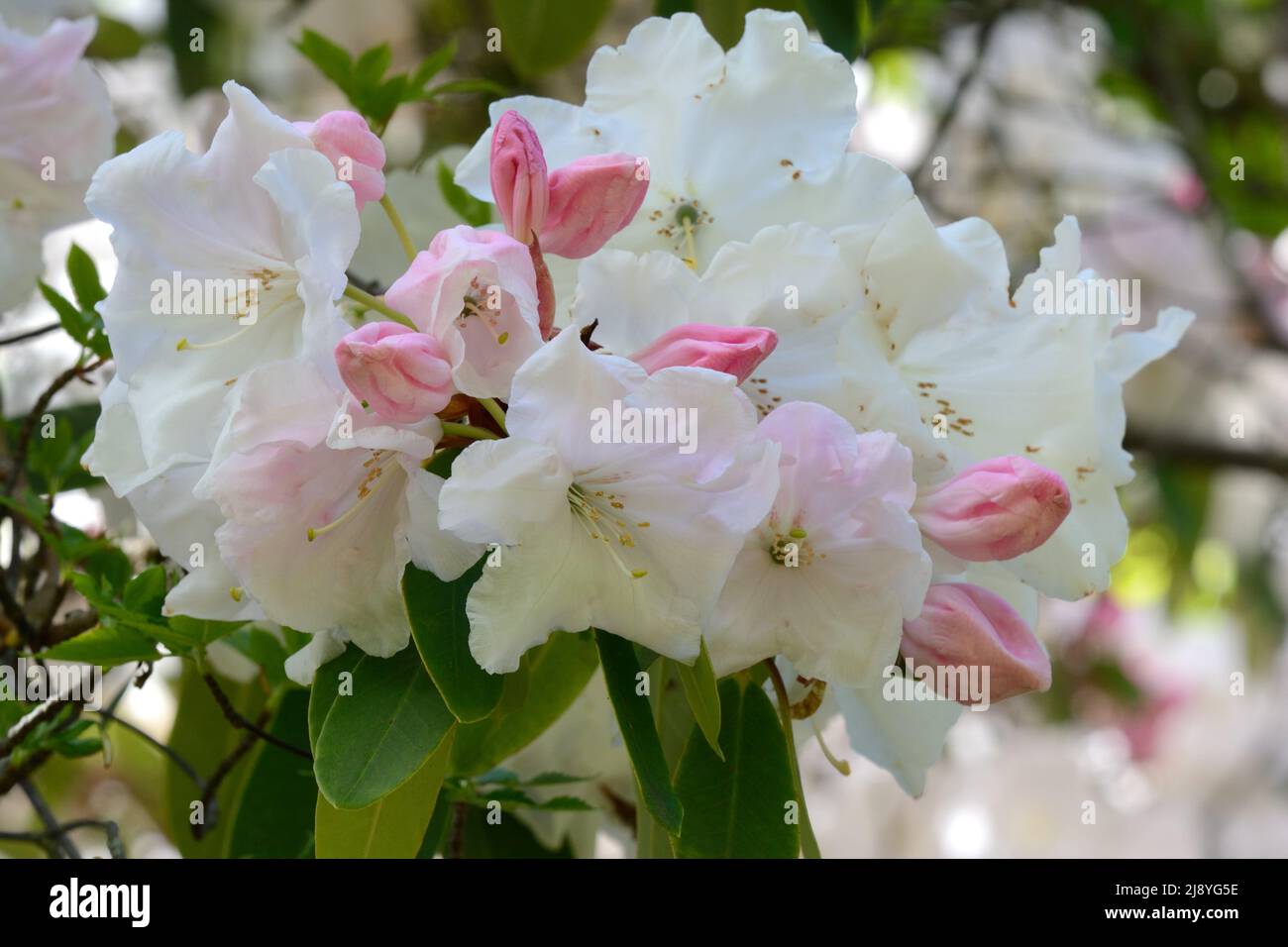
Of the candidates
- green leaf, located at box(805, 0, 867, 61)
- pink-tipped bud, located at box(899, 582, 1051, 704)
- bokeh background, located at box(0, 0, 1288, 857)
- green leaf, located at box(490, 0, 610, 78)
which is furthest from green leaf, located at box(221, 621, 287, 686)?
bokeh background, located at box(0, 0, 1288, 857)

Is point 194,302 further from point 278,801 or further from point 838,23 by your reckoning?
point 838,23

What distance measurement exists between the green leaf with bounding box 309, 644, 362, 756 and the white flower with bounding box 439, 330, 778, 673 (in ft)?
0.32

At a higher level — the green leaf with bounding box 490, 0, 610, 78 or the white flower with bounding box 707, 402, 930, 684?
the green leaf with bounding box 490, 0, 610, 78

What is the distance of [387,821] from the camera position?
2.38 feet

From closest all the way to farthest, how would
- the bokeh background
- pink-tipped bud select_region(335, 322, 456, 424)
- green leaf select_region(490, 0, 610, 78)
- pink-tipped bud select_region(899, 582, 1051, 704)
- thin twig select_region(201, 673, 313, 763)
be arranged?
pink-tipped bud select_region(335, 322, 456, 424)
pink-tipped bud select_region(899, 582, 1051, 704)
thin twig select_region(201, 673, 313, 763)
green leaf select_region(490, 0, 610, 78)
the bokeh background

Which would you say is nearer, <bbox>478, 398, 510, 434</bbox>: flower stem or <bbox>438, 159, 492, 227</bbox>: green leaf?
<bbox>478, 398, 510, 434</bbox>: flower stem

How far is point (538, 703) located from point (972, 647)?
27 centimetres

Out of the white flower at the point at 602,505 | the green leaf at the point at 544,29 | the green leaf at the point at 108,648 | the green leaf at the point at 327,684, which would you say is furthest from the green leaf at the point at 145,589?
the green leaf at the point at 544,29

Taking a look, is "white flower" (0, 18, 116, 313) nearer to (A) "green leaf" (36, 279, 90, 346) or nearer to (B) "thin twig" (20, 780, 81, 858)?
(A) "green leaf" (36, 279, 90, 346)

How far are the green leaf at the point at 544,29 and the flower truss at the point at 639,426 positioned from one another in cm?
59

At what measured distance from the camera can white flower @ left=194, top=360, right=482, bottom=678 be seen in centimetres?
59

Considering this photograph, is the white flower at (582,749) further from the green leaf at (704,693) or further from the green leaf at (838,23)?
the green leaf at (838,23)
